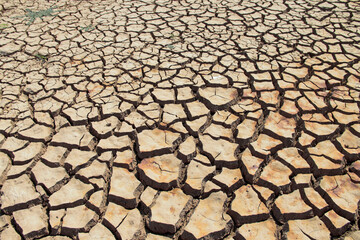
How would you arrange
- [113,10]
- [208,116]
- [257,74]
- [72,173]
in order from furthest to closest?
[113,10] < [257,74] < [208,116] < [72,173]

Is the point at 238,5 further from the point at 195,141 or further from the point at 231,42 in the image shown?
the point at 195,141

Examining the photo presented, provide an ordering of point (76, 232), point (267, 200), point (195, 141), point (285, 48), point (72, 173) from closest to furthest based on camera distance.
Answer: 1. point (76, 232)
2. point (267, 200)
3. point (72, 173)
4. point (195, 141)
5. point (285, 48)

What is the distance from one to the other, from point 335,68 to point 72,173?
2328 mm

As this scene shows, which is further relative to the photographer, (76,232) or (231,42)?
(231,42)

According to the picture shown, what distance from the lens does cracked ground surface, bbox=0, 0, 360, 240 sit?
5.50ft

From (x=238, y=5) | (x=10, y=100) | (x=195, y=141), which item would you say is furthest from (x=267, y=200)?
(x=238, y=5)

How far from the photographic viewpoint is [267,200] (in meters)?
1.75

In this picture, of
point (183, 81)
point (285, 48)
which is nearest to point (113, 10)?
point (183, 81)

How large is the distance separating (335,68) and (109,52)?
6.86 ft

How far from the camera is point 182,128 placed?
221 cm

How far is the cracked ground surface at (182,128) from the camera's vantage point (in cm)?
168

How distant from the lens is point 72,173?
1924mm

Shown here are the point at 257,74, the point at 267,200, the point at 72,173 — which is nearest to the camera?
the point at 267,200

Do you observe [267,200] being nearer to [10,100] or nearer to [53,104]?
[53,104]
